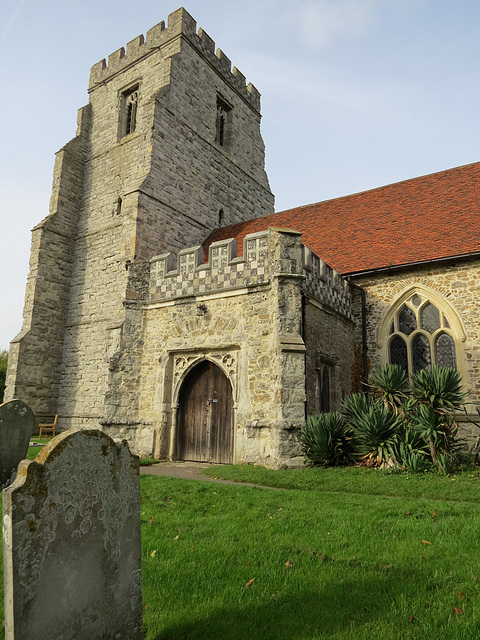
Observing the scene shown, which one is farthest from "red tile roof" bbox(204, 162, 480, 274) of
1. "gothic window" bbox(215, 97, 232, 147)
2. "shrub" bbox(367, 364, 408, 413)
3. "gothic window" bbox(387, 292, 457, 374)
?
"gothic window" bbox(215, 97, 232, 147)

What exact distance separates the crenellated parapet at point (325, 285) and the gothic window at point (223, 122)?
446 inches

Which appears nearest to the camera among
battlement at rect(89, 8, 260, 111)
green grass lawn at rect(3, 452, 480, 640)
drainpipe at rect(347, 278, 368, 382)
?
green grass lawn at rect(3, 452, 480, 640)

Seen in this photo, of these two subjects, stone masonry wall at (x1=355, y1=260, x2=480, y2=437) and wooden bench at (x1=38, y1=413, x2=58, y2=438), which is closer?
stone masonry wall at (x1=355, y1=260, x2=480, y2=437)

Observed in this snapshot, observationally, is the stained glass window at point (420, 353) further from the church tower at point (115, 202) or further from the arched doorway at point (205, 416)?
the church tower at point (115, 202)

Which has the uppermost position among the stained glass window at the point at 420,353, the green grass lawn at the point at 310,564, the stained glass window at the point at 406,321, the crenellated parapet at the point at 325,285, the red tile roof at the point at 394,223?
the red tile roof at the point at 394,223

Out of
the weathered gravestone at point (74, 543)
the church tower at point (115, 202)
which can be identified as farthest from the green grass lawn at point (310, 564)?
the church tower at point (115, 202)

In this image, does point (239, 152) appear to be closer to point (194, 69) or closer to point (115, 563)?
point (194, 69)

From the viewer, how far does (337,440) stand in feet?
28.9

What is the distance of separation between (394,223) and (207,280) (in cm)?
717

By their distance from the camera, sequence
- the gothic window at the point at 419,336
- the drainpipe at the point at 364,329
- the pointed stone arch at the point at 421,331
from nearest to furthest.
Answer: the pointed stone arch at the point at 421,331
the gothic window at the point at 419,336
the drainpipe at the point at 364,329

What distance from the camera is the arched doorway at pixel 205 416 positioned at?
10.3 m

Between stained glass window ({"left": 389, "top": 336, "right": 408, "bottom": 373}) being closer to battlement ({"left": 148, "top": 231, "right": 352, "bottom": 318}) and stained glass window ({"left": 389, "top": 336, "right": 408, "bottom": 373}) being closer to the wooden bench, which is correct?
battlement ({"left": 148, "top": 231, "right": 352, "bottom": 318})

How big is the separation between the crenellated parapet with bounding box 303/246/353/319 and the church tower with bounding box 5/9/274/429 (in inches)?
253

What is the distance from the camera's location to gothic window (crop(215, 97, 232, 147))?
20.6 m
